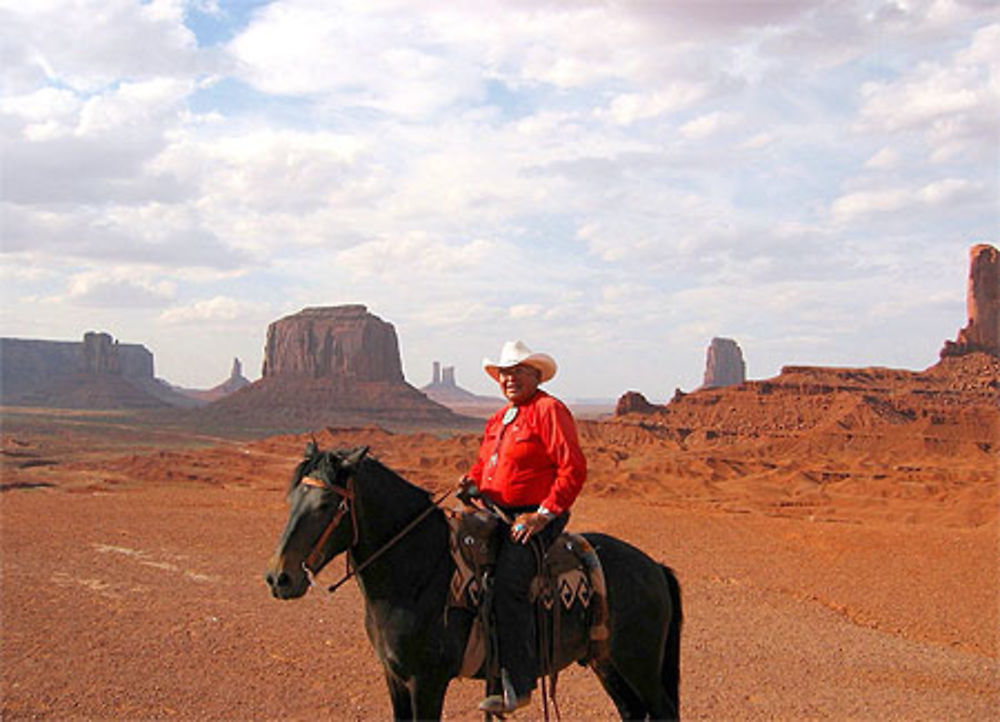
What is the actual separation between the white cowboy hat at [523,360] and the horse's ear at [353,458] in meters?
1.18

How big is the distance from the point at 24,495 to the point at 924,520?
31.5 metres

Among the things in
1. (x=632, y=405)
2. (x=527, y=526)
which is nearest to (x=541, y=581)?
(x=527, y=526)

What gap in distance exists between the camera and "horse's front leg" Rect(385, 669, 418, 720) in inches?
194

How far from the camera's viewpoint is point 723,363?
497 feet

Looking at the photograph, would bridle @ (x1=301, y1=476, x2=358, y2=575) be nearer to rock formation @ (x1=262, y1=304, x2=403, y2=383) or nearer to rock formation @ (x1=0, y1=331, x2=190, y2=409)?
rock formation @ (x1=262, y1=304, x2=403, y2=383)

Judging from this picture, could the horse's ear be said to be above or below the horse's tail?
above

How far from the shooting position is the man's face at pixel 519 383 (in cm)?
546

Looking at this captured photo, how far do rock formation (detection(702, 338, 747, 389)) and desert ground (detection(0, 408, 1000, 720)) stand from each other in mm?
119743

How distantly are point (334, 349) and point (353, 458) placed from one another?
15213 cm

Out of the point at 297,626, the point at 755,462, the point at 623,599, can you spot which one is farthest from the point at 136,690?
the point at 755,462

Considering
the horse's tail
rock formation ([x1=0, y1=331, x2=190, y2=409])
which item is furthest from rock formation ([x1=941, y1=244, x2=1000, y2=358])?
rock formation ([x1=0, y1=331, x2=190, y2=409])

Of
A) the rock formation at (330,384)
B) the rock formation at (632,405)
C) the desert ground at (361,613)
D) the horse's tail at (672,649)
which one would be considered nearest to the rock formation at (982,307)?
the rock formation at (632,405)

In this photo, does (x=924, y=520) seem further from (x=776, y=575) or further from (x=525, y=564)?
(x=525, y=564)

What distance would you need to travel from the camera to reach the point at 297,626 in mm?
11641
